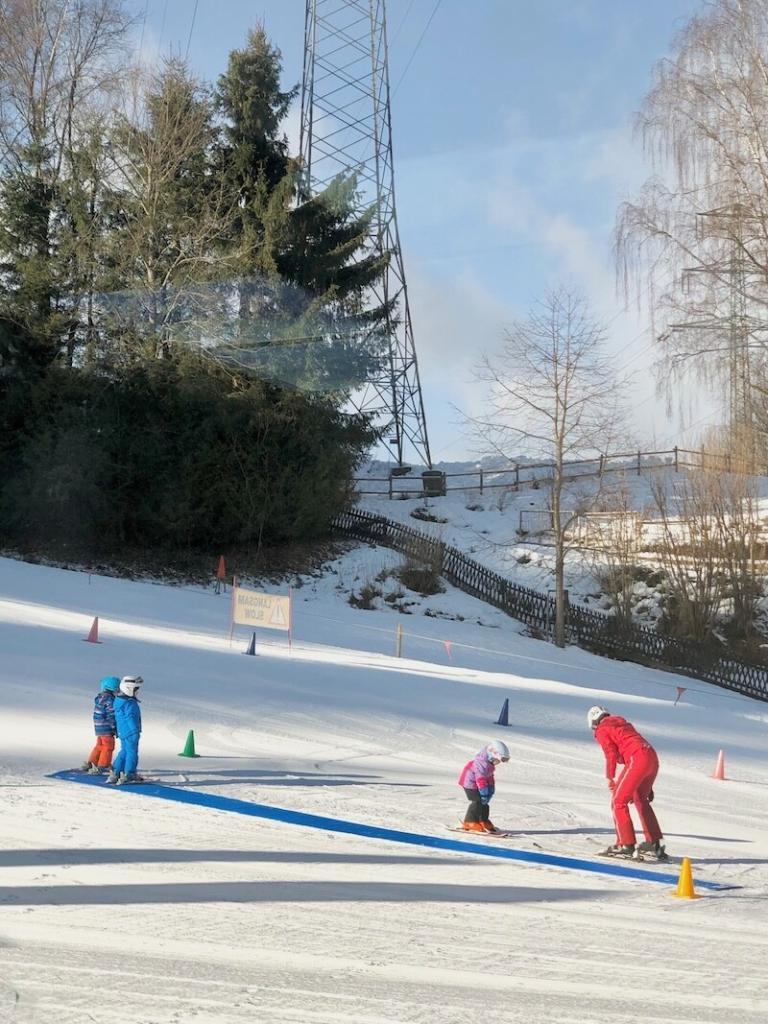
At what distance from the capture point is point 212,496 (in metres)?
34.9

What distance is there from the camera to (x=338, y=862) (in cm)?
899

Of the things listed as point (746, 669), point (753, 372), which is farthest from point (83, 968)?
point (746, 669)

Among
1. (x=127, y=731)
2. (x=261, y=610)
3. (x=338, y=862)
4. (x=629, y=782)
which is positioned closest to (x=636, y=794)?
(x=629, y=782)

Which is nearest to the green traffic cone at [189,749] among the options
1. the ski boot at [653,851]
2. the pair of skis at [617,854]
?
the pair of skis at [617,854]

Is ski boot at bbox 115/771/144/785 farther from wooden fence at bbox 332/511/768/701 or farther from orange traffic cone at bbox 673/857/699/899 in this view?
wooden fence at bbox 332/511/768/701

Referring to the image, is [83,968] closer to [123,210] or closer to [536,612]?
[536,612]

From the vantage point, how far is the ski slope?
6.07m

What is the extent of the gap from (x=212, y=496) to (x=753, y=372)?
18023mm

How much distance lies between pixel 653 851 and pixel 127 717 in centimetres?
545

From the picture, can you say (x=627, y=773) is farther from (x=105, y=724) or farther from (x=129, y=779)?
(x=105, y=724)

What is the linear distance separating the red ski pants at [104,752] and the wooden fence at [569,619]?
2205 cm

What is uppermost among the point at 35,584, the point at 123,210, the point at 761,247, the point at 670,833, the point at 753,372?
the point at 123,210

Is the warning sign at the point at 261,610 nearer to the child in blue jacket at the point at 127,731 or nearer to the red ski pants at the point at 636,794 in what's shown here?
the child in blue jacket at the point at 127,731

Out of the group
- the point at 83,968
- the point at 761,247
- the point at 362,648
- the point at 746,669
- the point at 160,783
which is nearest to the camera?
the point at 83,968
